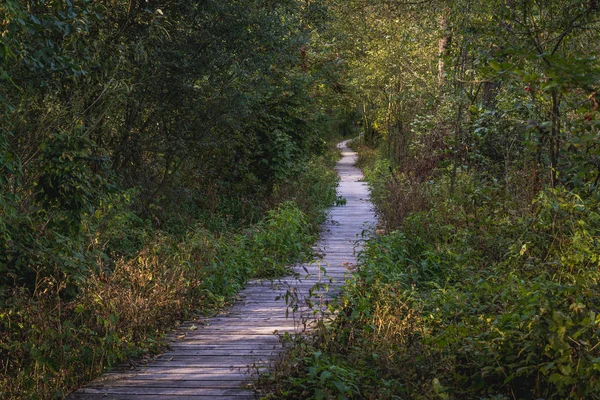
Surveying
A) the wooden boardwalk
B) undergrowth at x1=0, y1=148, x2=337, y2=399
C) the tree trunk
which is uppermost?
the tree trunk

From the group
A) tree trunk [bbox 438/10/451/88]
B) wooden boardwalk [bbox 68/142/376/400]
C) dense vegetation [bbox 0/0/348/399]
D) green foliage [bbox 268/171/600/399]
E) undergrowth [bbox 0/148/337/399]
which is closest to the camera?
green foliage [bbox 268/171/600/399]

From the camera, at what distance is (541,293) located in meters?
4.77

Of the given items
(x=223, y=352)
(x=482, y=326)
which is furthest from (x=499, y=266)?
(x=223, y=352)

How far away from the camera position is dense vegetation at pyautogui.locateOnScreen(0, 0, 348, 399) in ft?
18.6

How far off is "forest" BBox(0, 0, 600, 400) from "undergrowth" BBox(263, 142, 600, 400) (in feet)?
0.09

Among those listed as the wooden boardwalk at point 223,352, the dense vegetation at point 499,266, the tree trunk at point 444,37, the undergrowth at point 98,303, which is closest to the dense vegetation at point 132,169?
the undergrowth at point 98,303

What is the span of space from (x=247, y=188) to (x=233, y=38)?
17.9ft

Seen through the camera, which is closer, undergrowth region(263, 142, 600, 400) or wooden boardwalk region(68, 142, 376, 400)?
undergrowth region(263, 142, 600, 400)

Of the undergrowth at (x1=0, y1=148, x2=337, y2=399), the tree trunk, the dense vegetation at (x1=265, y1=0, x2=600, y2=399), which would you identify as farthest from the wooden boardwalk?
the tree trunk

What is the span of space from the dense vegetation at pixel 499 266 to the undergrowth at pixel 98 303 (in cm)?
159

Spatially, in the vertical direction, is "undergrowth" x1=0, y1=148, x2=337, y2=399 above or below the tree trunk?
below

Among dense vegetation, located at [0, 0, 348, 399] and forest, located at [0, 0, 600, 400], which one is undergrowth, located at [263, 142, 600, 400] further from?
dense vegetation, located at [0, 0, 348, 399]

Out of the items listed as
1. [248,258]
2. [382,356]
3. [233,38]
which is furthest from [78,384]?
[233,38]

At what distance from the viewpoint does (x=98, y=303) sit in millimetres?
6141
